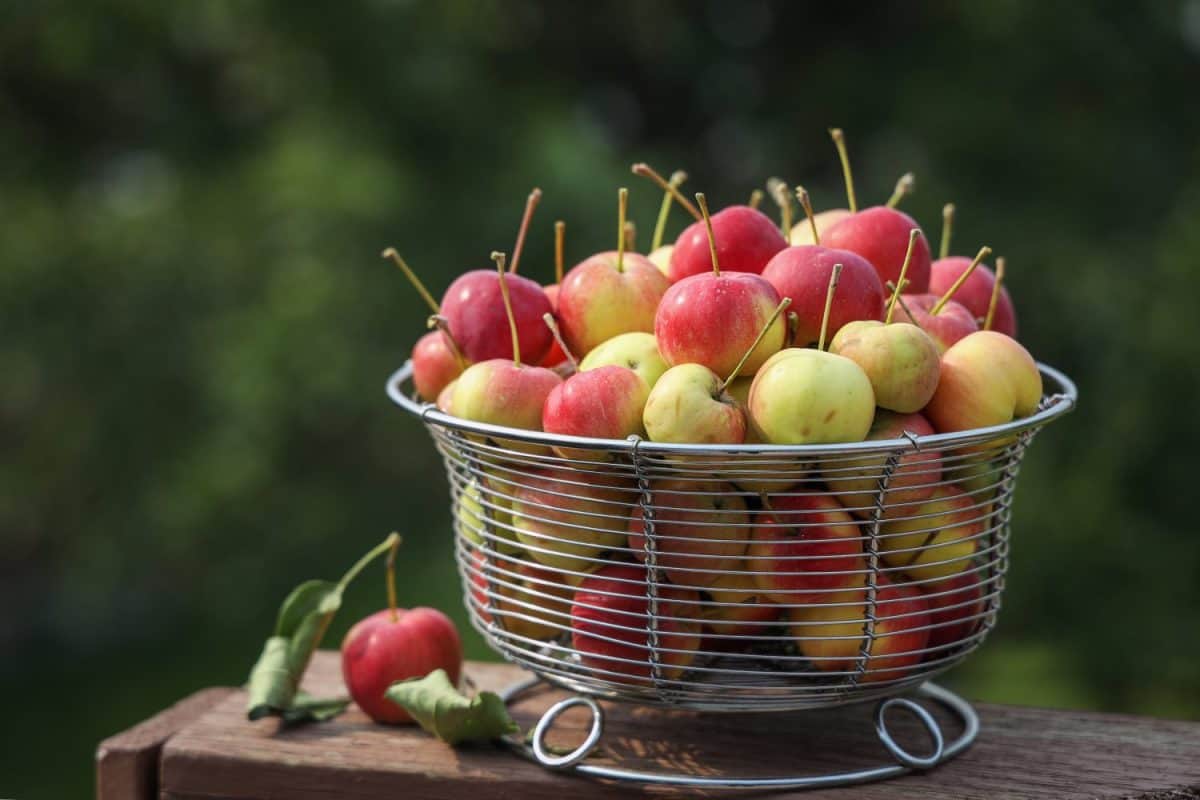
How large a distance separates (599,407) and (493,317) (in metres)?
0.22

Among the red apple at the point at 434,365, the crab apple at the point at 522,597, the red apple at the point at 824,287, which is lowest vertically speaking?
the crab apple at the point at 522,597

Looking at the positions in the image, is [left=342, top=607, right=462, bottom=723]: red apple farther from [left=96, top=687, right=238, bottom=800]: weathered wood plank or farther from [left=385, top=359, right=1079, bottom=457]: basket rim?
[left=385, top=359, right=1079, bottom=457]: basket rim

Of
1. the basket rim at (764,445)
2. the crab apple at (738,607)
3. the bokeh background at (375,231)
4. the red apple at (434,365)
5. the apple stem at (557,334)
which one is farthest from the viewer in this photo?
the bokeh background at (375,231)

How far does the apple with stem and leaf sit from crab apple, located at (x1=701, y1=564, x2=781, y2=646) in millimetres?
273

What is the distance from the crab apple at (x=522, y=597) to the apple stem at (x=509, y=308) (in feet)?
0.60

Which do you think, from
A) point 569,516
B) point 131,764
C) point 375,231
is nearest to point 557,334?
point 569,516

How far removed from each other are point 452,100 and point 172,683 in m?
1.96

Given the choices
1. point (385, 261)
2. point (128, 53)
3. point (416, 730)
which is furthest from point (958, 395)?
point (128, 53)

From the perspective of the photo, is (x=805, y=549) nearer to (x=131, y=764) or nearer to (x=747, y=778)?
(x=747, y=778)

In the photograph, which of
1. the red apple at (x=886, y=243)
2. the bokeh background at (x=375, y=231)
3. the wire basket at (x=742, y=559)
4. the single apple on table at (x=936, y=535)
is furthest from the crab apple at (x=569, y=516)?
the bokeh background at (x=375, y=231)

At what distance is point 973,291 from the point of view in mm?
1315

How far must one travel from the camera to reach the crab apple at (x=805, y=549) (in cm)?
101

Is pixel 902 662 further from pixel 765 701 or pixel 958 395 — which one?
pixel 958 395

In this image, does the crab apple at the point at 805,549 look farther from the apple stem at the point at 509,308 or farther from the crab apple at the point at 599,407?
the apple stem at the point at 509,308
